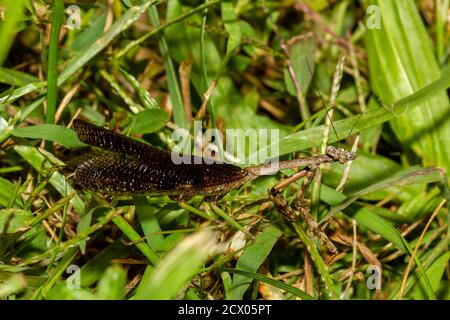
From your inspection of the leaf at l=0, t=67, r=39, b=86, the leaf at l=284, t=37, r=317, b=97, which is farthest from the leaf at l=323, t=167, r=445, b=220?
the leaf at l=0, t=67, r=39, b=86

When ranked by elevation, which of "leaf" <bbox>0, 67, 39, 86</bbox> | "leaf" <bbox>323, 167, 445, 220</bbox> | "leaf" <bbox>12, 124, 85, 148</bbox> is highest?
"leaf" <bbox>0, 67, 39, 86</bbox>

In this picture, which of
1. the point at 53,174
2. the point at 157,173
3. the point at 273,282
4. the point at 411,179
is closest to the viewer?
the point at 273,282

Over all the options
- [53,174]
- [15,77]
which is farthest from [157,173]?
[15,77]

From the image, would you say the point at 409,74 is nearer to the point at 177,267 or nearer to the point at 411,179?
the point at 411,179

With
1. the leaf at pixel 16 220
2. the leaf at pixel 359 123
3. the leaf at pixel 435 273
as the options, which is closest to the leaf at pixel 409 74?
the leaf at pixel 359 123

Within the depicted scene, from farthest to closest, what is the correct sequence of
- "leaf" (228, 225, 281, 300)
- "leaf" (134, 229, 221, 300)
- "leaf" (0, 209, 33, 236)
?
"leaf" (228, 225, 281, 300), "leaf" (0, 209, 33, 236), "leaf" (134, 229, 221, 300)

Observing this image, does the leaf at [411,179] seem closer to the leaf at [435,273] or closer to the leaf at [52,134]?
the leaf at [435,273]

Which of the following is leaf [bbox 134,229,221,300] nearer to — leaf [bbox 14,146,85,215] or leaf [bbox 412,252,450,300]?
leaf [bbox 14,146,85,215]
